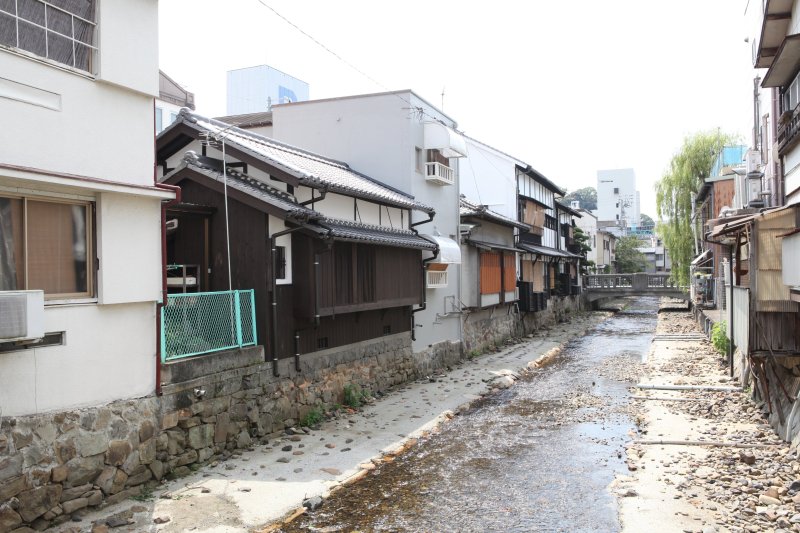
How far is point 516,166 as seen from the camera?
34.8 meters

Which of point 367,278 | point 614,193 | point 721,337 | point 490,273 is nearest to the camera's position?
point 367,278

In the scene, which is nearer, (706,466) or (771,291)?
(706,466)

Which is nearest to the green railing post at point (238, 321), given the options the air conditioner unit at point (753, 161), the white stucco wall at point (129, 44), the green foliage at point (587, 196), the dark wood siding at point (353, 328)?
the dark wood siding at point (353, 328)

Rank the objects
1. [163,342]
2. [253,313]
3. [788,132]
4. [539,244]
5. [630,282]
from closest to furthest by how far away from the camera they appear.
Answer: [163,342] < [253,313] < [788,132] < [539,244] < [630,282]

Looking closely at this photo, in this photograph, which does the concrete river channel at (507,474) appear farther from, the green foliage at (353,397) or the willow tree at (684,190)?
the willow tree at (684,190)

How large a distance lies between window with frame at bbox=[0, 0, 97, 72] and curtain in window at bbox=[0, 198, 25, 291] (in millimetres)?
2133

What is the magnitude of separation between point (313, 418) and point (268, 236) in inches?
171

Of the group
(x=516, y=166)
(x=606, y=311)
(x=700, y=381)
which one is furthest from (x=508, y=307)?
(x=606, y=311)

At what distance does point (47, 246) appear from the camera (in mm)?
8320

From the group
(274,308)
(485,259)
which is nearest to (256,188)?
(274,308)

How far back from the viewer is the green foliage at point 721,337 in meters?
21.6

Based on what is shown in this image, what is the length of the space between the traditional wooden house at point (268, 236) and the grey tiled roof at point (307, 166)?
0.05 meters

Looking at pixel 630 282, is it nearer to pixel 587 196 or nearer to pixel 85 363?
pixel 85 363

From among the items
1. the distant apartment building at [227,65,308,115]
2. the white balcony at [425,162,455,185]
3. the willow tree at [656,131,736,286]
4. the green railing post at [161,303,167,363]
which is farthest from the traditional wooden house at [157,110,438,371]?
the willow tree at [656,131,736,286]
